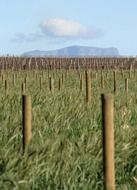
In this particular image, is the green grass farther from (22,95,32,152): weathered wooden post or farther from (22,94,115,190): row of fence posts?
(22,94,115,190): row of fence posts

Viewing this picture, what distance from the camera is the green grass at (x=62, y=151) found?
5266mm

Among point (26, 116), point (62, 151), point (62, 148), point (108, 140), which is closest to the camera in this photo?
point (108, 140)

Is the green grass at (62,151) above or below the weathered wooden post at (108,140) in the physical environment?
below

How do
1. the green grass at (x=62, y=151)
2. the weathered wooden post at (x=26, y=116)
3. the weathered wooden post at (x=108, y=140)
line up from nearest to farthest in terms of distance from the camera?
1. the weathered wooden post at (x=108, y=140)
2. the green grass at (x=62, y=151)
3. the weathered wooden post at (x=26, y=116)

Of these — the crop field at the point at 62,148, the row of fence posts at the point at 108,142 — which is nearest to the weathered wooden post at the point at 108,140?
the row of fence posts at the point at 108,142

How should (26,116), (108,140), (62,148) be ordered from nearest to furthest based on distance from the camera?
(108,140) → (26,116) → (62,148)

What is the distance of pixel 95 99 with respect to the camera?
11.1 metres

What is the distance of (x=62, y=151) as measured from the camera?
605 centimetres

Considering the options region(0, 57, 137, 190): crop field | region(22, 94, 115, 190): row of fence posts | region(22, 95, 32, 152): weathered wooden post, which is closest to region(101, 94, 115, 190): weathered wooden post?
region(22, 94, 115, 190): row of fence posts

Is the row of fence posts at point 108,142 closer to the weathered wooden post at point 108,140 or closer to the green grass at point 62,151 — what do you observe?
the weathered wooden post at point 108,140

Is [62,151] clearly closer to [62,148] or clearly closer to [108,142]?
[62,148]

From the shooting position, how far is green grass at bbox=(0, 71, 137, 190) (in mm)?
→ 5266

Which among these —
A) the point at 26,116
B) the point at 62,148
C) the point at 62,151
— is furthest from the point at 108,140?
the point at 62,148

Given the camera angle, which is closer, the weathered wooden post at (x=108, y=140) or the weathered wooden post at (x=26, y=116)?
the weathered wooden post at (x=108, y=140)
